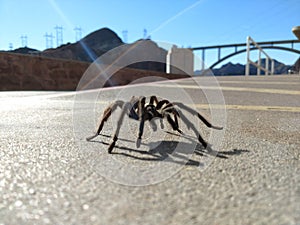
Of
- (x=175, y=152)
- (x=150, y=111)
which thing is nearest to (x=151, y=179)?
(x=175, y=152)

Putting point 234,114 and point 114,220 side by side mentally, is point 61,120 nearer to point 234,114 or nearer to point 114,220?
point 234,114

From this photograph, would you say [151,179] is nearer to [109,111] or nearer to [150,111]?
[150,111]

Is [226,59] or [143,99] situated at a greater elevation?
[226,59]

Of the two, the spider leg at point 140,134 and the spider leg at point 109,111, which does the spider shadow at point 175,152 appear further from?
the spider leg at point 109,111

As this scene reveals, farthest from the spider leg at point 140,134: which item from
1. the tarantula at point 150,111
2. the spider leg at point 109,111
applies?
the spider leg at point 109,111

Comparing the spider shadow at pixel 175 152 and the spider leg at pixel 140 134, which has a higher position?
the spider leg at pixel 140 134

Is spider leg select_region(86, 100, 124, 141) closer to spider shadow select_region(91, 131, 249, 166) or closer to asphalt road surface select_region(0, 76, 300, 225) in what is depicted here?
asphalt road surface select_region(0, 76, 300, 225)

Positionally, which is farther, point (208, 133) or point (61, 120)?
point (61, 120)

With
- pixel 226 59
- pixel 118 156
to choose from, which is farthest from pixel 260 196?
pixel 226 59
